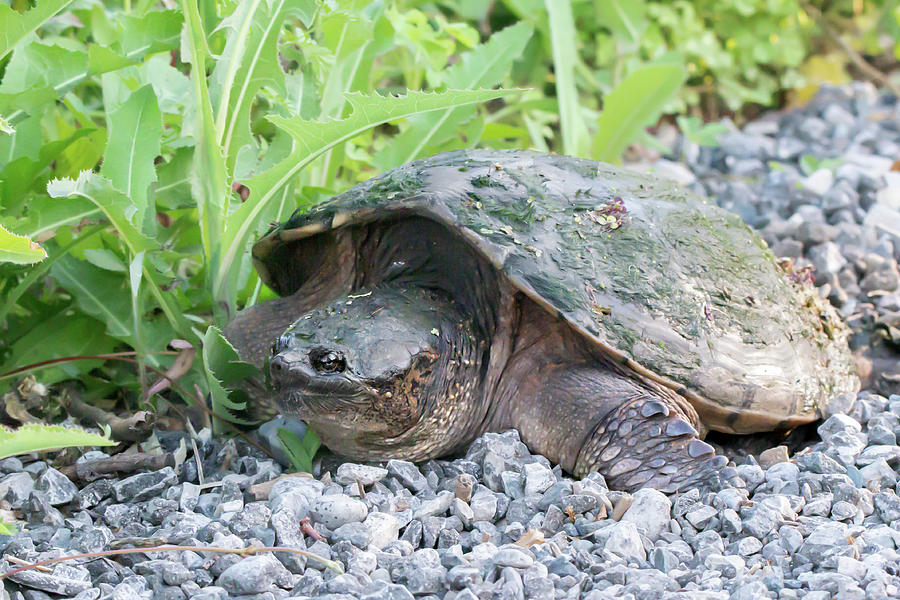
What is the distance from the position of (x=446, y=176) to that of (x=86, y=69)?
3.35 ft

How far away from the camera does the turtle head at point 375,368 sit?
1985mm

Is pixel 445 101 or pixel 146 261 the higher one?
pixel 445 101

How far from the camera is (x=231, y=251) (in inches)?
89.7

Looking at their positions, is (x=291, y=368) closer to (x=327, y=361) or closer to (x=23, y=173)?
(x=327, y=361)

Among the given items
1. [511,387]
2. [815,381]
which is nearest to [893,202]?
[815,381]

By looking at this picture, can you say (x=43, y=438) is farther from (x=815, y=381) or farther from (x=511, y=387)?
(x=815, y=381)

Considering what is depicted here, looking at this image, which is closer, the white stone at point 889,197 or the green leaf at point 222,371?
the green leaf at point 222,371

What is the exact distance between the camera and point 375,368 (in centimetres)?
200

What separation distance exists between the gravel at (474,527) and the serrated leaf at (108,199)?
0.53m

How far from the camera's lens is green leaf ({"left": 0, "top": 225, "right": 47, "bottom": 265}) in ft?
5.52

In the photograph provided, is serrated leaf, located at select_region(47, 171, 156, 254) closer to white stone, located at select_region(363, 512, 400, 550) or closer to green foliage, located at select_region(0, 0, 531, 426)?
green foliage, located at select_region(0, 0, 531, 426)

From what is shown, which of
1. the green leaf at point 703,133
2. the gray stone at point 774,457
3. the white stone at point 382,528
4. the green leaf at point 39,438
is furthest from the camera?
the green leaf at point 703,133

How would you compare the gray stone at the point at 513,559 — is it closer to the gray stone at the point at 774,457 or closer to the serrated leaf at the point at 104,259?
the gray stone at the point at 774,457

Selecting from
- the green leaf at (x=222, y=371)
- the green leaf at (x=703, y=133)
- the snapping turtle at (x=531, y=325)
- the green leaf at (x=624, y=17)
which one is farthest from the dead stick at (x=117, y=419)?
Answer: the green leaf at (x=703, y=133)
